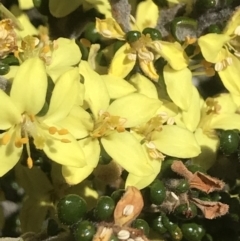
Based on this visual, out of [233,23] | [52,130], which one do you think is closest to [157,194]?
[52,130]

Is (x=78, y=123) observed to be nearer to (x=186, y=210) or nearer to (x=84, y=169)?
(x=84, y=169)

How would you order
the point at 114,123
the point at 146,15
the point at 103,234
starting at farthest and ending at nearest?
the point at 146,15
the point at 114,123
the point at 103,234

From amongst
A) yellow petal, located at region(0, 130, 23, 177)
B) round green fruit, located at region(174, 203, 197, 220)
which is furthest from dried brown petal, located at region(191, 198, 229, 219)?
yellow petal, located at region(0, 130, 23, 177)

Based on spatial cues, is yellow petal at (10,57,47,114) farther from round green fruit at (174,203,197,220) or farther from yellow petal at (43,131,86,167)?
round green fruit at (174,203,197,220)

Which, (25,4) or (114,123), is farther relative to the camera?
(25,4)

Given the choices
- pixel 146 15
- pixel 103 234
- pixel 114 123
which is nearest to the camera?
pixel 103 234

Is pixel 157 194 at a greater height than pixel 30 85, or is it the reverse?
pixel 30 85

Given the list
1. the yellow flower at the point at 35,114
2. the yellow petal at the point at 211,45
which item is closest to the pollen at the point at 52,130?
the yellow flower at the point at 35,114
